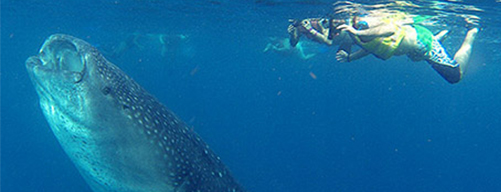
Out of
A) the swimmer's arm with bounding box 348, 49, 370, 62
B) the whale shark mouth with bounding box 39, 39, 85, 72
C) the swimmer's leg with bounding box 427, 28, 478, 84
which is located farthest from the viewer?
the swimmer's leg with bounding box 427, 28, 478, 84

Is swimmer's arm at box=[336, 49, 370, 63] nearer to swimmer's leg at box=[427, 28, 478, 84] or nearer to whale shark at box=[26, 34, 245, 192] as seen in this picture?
swimmer's leg at box=[427, 28, 478, 84]

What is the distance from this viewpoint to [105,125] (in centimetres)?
279

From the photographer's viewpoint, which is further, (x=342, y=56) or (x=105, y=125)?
(x=342, y=56)

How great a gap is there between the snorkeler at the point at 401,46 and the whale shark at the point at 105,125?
143 inches

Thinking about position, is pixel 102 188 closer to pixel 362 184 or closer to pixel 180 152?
pixel 180 152

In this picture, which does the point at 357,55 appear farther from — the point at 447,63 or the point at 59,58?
the point at 59,58

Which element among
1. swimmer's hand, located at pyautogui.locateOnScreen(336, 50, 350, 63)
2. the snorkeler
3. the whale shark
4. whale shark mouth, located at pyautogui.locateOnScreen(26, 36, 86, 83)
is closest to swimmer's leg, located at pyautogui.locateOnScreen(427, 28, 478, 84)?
the snorkeler

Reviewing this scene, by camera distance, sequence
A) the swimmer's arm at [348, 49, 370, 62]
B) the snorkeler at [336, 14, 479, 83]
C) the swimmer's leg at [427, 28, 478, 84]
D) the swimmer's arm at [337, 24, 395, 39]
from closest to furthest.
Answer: the swimmer's arm at [337, 24, 395, 39] < the snorkeler at [336, 14, 479, 83] < the swimmer's arm at [348, 49, 370, 62] < the swimmer's leg at [427, 28, 478, 84]

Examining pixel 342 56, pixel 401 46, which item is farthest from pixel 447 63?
pixel 342 56

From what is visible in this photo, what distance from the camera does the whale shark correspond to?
2.78 m

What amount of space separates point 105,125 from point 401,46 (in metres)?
5.49

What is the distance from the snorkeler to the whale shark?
143 inches

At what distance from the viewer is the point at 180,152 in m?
3.26

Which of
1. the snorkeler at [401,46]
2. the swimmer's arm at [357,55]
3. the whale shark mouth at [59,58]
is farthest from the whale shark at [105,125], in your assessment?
the swimmer's arm at [357,55]
